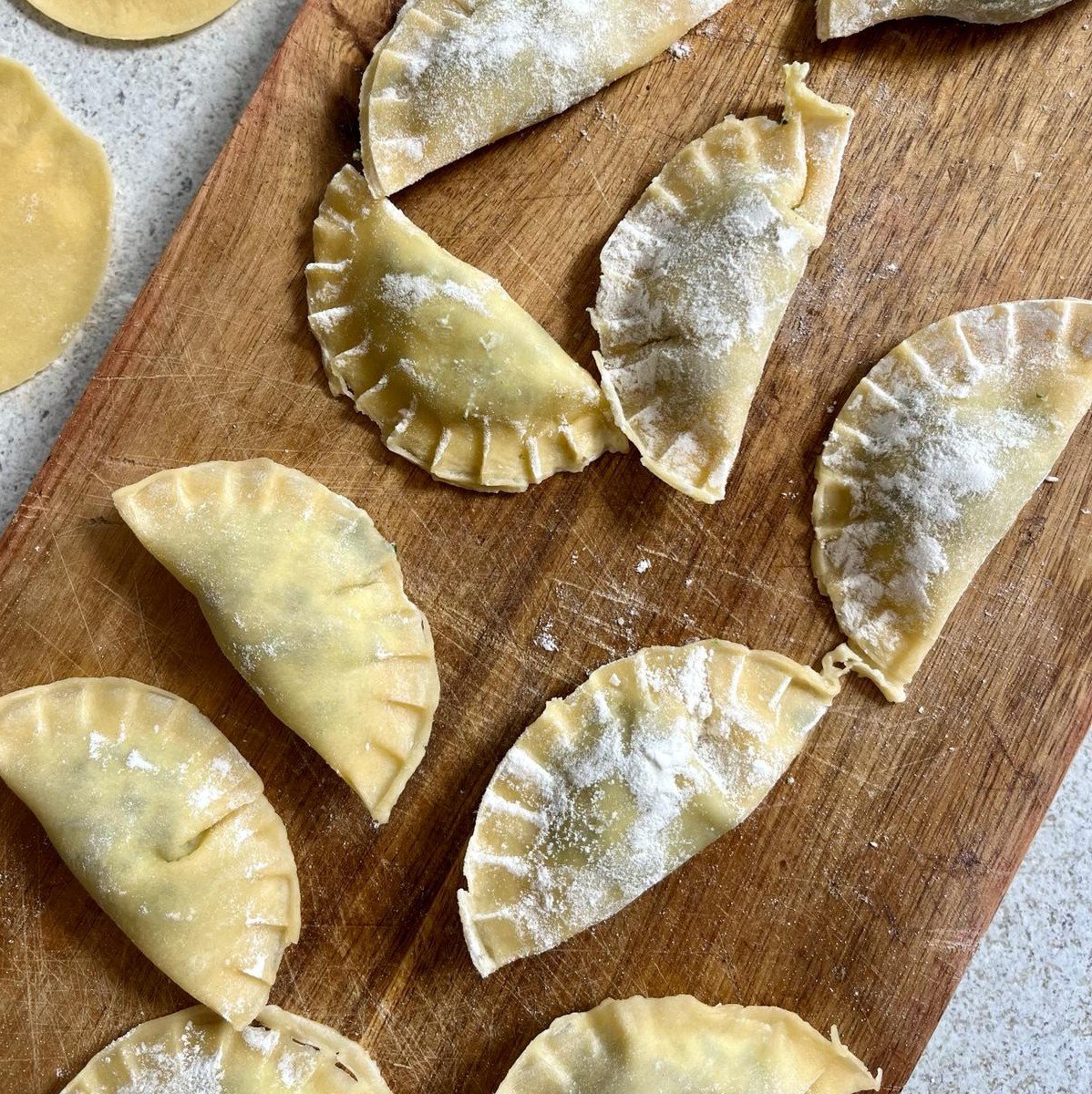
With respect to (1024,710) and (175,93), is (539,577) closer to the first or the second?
(1024,710)

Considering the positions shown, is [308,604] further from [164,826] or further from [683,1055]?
[683,1055]

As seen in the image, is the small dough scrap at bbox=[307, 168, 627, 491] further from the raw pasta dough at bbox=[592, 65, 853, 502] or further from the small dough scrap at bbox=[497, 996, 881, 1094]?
the small dough scrap at bbox=[497, 996, 881, 1094]

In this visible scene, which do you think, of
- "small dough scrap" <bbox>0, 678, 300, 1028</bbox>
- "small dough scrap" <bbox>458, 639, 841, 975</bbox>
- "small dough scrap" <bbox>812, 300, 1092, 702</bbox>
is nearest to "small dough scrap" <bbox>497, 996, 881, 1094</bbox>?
"small dough scrap" <bbox>458, 639, 841, 975</bbox>

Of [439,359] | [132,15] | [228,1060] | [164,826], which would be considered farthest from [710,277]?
[228,1060]

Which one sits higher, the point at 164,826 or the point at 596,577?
the point at 596,577

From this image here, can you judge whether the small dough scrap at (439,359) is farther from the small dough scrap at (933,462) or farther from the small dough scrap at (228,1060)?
the small dough scrap at (228,1060)

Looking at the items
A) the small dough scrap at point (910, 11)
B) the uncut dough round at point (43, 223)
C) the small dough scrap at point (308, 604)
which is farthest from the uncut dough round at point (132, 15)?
the small dough scrap at point (910, 11)
